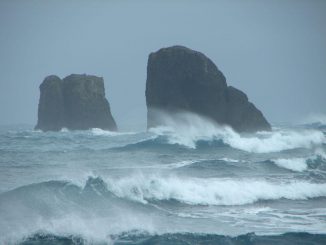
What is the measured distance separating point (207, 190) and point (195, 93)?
3946 cm

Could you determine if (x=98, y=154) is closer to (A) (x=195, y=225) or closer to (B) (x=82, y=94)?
(A) (x=195, y=225)

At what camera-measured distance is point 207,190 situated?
57.3 feet

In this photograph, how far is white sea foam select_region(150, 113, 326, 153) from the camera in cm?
3762

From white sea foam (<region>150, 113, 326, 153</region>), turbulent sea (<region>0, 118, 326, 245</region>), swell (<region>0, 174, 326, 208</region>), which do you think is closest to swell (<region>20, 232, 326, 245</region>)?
turbulent sea (<region>0, 118, 326, 245</region>)

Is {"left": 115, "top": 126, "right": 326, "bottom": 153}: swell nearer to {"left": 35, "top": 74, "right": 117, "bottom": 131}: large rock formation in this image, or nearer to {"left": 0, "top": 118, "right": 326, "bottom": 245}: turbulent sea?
{"left": 0, "top": 118, "right": 326, "bottom": 245}: turbulent sea

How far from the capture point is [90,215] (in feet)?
44.5

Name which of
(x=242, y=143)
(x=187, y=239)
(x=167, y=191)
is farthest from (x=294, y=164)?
(x=187, y=239)

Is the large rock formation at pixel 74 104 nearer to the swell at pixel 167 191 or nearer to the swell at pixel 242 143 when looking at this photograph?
the swell at pixel 242 143

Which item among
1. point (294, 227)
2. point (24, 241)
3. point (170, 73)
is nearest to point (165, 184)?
point (294, 227)

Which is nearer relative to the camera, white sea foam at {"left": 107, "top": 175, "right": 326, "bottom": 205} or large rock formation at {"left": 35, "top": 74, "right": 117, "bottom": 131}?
white sea foam at {"left": 107, "top": 175, "right": 326, "bottom": 205}

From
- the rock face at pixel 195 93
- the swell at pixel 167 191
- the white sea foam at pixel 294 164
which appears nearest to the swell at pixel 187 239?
the swell at pixel 167 191

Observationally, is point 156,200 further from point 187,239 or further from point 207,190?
point 187,239

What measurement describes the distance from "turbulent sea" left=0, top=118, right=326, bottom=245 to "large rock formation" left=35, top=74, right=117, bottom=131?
41.0 metres

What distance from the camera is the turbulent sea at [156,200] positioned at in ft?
38.1
